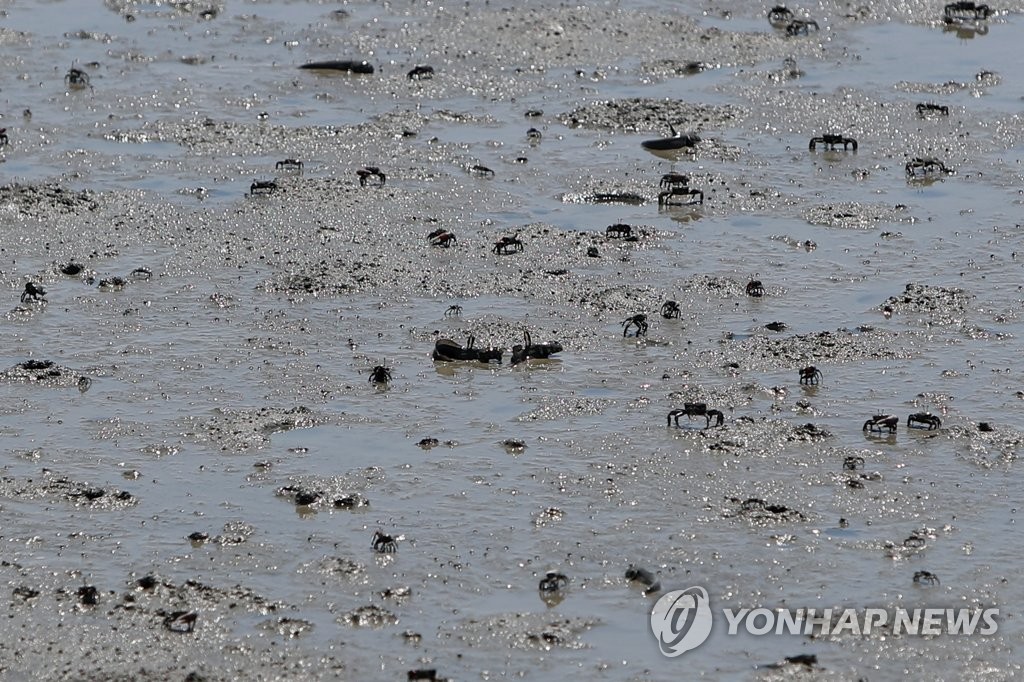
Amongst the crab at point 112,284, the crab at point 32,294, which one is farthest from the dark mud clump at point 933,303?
the crab at point 32,294

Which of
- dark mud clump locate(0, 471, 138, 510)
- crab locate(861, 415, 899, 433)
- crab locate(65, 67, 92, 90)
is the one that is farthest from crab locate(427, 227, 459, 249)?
crab locate(65, 67, 92, 90)

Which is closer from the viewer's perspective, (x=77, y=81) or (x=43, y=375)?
(x=43, y=375)

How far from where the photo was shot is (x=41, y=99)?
22.5 meters

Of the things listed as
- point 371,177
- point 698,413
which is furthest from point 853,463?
point 371,177

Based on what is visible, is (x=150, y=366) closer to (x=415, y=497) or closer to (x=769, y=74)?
(x=415, y=497)

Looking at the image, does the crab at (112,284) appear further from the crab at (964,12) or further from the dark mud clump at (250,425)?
the crab at (964,12)

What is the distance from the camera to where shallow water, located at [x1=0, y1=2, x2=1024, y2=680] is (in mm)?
11805

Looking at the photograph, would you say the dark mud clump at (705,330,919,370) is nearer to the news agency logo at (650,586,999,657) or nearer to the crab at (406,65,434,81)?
the news agency logo at (650,586,999,657)

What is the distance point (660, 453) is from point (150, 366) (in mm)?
4632

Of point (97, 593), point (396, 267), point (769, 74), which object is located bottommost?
point (97, 593)

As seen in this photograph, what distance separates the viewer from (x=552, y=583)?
465 inches

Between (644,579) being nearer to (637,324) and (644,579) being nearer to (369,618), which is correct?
(369,618)

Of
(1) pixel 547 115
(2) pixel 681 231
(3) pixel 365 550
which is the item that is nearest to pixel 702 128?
(1) pixel 547 115

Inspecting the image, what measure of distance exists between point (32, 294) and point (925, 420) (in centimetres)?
833
